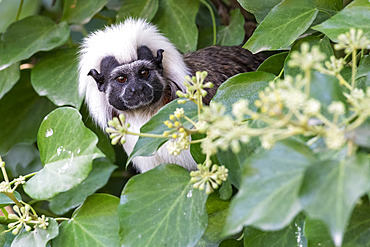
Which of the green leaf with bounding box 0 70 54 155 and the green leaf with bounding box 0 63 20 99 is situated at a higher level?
the green leaf with bounding box 0 63 20 99

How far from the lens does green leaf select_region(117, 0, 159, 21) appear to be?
7.25ft

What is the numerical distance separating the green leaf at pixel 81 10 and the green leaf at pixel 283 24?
86cm

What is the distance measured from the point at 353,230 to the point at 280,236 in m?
0.21

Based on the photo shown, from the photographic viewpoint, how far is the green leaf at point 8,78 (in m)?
2.18

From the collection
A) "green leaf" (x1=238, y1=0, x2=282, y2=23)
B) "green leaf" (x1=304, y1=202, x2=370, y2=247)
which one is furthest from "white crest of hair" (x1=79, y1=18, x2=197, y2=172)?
"green leaf" (x1=304, y1=202, x2=370, y2=247)

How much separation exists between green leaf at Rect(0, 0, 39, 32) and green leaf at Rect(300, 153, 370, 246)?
2.01 meters

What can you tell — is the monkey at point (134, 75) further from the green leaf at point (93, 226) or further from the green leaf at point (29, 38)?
the green leaf at point (93, 226)

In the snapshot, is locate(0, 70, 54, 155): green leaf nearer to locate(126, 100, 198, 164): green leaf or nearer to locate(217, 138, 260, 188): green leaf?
locate(126, 100, 198, 164): green leaf

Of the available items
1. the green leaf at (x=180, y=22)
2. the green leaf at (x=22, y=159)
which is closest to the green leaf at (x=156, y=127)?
the green leaf at (x=180, y=22)

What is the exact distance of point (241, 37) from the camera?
2.31 metres

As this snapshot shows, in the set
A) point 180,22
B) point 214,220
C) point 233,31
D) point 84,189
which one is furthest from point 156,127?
point 233,31

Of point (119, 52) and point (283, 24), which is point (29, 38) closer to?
point (119, 52)


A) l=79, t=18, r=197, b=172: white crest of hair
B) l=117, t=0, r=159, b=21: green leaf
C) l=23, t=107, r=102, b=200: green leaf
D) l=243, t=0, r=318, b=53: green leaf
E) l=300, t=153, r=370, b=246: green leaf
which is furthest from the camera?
l=117, t=0, r=159, b=21: green leaf

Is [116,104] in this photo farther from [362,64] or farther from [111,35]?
[362,64]
